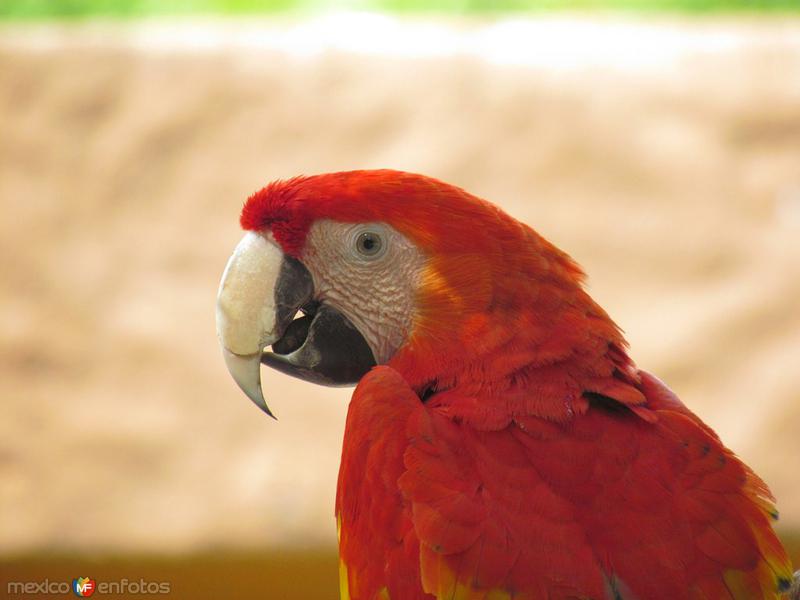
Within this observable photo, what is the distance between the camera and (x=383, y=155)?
2645 mm

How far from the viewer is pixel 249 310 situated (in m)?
1.07

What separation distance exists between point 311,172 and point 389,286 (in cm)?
159

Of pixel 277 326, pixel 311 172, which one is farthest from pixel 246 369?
pixel 311 172

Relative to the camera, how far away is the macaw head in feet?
3.39

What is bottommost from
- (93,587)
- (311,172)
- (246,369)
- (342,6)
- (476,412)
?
(476,412)

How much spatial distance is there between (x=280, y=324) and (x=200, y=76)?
1.79 m

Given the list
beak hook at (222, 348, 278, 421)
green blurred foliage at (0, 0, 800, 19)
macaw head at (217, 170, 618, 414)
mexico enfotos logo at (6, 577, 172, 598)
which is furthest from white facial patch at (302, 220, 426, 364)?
green blurred foliage at (0, 0, 800, 19)

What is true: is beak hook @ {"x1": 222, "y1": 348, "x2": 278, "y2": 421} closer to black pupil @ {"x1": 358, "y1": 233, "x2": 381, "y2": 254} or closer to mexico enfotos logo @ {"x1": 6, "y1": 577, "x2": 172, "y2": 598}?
black pupil @ {"x1": 358, "y1": 233, "x2": 381, "y2": 254}

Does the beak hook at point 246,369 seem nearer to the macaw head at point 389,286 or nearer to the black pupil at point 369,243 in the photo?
the macaw head at point 389,286

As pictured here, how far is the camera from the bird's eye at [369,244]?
108cm

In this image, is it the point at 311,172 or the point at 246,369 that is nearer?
the point at 246,369

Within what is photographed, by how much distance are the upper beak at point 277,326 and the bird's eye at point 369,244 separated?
0.24 ft

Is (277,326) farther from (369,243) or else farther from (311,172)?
(311,172)

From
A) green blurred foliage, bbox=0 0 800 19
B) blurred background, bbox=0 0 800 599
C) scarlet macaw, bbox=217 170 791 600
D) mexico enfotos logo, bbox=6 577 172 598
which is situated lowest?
scarlet macaw, bbox=217 170 791 600
